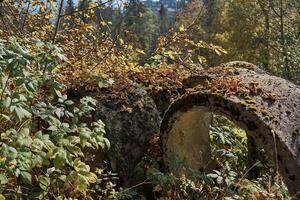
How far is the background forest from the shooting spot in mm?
3445

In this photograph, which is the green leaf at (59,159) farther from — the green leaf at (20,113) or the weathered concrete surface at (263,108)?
the weathered concrete surface at (263,108)

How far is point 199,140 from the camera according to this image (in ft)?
20.0

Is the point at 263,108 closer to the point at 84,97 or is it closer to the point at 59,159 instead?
the point at 84,97

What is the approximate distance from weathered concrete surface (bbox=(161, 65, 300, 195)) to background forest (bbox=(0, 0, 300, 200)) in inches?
14.8

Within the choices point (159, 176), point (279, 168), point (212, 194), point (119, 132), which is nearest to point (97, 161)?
point (119, 132)

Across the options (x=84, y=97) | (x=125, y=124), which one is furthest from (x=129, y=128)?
(x=84, y=97)

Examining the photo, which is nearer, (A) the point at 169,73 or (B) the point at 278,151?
(B) the point at 278,151

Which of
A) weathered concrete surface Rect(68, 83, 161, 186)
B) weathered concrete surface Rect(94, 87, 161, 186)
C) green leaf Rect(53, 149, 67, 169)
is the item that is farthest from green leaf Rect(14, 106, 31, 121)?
weathered concrete surface Rect(94, 87, 161, 186)

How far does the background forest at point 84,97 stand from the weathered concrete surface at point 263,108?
1.23ft

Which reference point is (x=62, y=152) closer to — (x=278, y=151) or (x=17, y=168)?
(x=17, y=168)

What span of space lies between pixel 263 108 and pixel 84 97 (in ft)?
6.01

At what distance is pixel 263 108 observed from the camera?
4.50 m

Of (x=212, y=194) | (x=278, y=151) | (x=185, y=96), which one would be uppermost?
(x=185, y=96)

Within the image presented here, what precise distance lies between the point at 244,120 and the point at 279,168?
1.95 feet
